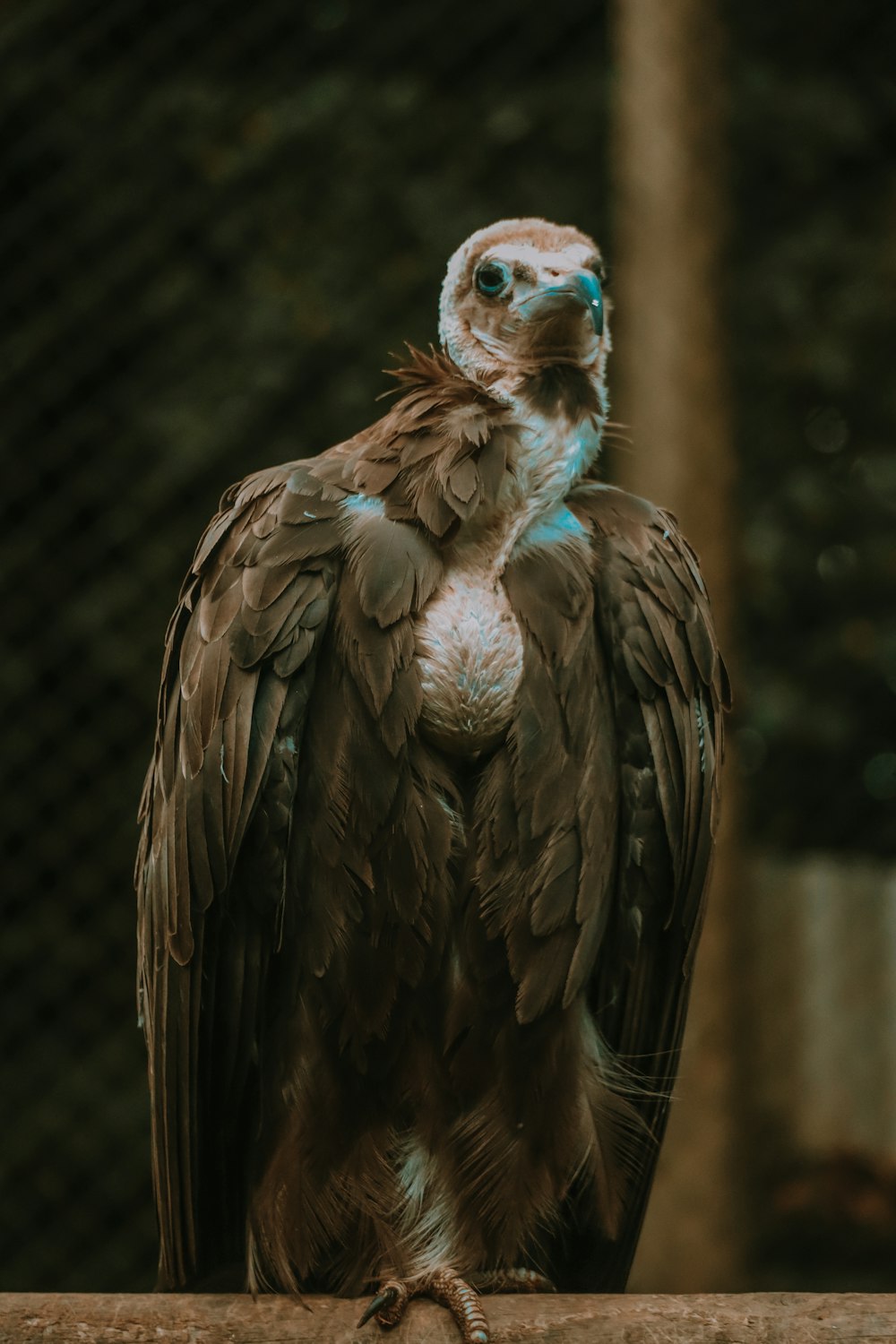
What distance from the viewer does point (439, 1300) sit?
2053mm

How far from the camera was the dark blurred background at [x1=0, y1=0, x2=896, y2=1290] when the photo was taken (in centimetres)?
361

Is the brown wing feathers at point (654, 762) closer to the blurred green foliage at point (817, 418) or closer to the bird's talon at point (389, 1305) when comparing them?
the bird's talon at point (389, 1305)

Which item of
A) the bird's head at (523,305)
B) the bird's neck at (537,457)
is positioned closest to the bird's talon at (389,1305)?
the bird's neck at (537,457)

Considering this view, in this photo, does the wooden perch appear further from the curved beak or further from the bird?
the curved beak

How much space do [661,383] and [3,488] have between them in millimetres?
1730

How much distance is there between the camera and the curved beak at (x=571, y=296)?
7.27 feet

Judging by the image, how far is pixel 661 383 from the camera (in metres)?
2.62

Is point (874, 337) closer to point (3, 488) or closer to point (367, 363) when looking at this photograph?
point (367, 363)

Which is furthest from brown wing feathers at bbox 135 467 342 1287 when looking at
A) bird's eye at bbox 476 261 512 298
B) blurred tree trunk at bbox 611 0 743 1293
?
blurred tree trunk at bbox 611 0 743 1293

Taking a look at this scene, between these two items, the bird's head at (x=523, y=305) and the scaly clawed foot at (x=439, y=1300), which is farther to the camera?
the bird's head at (x=523, y=305)

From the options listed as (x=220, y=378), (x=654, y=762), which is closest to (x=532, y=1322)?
(x=654, y=762)

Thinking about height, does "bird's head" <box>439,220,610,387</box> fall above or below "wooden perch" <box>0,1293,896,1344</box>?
above

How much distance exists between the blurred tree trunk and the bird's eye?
38cm

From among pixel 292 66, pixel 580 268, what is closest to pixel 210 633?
pixel 580 268
